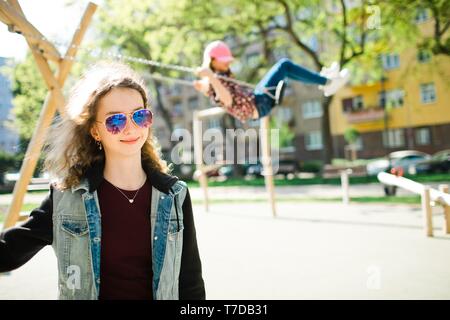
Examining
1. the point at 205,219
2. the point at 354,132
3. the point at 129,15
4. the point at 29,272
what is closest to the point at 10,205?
the point at 29,272

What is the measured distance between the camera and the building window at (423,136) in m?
30.9

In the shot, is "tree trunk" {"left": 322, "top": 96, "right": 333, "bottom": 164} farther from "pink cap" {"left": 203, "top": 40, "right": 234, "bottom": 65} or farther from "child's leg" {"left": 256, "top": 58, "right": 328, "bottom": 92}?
"pink cap" {"left": 203, "top": 40, "right": 234, "bottom": 65}

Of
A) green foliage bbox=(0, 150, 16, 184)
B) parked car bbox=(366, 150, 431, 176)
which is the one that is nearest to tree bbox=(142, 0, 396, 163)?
parked car bbox=(366, 150, 431, 176)

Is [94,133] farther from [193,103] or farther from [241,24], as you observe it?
[193,103]

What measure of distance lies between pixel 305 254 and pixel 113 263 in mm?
2930

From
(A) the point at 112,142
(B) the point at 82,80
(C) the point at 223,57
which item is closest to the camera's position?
(A) the point at 112,142

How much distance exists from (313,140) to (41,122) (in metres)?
35.3

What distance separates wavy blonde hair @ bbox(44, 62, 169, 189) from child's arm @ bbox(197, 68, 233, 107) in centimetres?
270

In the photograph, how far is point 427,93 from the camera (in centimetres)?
2967

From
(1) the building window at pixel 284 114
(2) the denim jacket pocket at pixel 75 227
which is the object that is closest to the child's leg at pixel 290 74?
(2) the denim jacket pocket at pixel 75 227

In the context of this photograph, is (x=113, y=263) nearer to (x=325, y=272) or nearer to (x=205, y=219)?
(x=325, y=272)

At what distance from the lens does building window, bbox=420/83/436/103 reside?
29.2 meters

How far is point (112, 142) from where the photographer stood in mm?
1863

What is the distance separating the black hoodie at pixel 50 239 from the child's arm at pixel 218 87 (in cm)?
296
